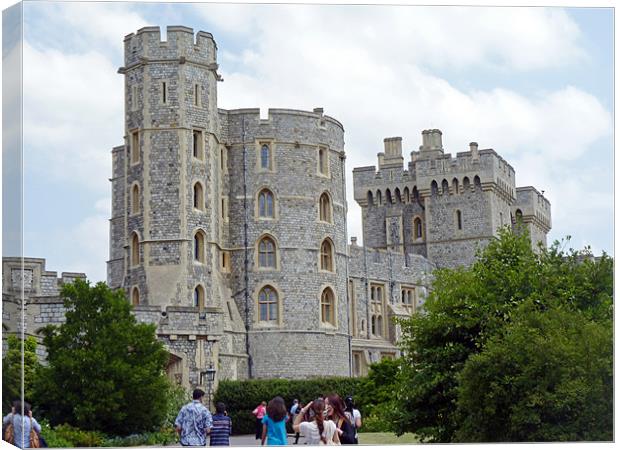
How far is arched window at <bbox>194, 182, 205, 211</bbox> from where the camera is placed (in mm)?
38750

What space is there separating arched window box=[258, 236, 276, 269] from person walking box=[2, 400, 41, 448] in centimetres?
2445

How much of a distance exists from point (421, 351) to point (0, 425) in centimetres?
936

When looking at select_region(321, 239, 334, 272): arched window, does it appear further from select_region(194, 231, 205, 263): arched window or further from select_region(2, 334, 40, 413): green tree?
select_region(2, 334, 40, 413): green tree

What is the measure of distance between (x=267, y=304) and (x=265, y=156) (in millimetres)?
5140

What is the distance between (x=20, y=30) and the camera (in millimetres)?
17453

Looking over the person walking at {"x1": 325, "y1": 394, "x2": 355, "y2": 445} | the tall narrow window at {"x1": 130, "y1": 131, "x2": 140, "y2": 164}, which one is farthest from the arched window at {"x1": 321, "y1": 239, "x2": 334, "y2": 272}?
the person walking at {"x1": 325, "y1": 394, "x2": 355, "y2": 445}

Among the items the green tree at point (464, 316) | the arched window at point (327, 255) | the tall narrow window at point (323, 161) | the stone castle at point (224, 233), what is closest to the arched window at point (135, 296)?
the stone castle at point (224, 233)

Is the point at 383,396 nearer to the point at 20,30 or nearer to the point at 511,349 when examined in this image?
the point at 511,349

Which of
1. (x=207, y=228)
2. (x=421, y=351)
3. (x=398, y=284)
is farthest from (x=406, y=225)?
(x=421, y=351)

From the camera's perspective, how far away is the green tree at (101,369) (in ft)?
75.3

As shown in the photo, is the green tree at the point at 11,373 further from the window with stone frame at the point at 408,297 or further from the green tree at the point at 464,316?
the window with stone frame at the point at 408,297

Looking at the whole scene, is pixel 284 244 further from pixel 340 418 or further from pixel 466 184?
pixel 340 418

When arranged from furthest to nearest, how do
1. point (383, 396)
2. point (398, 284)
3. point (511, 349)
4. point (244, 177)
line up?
1. point (398, 284)
2. point (244, 177)
3. point (383, 396)
4. point (511, 349)

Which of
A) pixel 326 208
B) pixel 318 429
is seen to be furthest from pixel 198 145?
pixel 318 429
